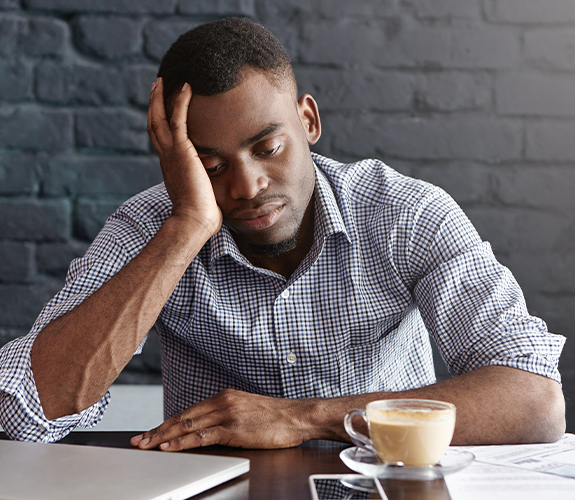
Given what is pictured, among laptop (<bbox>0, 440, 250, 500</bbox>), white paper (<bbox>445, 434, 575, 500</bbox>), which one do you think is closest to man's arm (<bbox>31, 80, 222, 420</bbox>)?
laptop (<bbox>0, 440, 250, 500</bbox>)

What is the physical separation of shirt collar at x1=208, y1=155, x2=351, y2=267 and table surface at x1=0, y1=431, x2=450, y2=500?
414 millimetres

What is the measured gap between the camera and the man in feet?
3.22

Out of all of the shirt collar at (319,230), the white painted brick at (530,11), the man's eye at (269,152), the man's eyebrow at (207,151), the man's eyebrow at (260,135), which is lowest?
the shirt collar at (319,230)

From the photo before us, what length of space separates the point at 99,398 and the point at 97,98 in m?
0.93

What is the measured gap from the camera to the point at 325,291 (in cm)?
124

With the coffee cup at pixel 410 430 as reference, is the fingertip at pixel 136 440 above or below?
below

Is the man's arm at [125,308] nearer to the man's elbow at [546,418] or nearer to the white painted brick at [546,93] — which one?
the man's elbow at [546,418]

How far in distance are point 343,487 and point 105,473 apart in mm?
250

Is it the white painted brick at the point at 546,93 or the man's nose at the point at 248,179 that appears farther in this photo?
the white painted brick at the point at 546,93

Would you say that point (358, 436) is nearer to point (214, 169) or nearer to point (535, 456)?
point (535, 456)

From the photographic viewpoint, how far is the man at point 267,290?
98 cm

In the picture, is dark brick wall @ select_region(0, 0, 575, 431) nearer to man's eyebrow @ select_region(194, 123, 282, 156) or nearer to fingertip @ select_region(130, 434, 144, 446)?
man's eyebrow @ select_region(194, 123, 282, 156)

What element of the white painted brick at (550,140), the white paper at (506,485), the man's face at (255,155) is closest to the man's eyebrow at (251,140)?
the man's face at (255,155)

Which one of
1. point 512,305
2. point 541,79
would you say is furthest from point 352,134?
point 512,305
